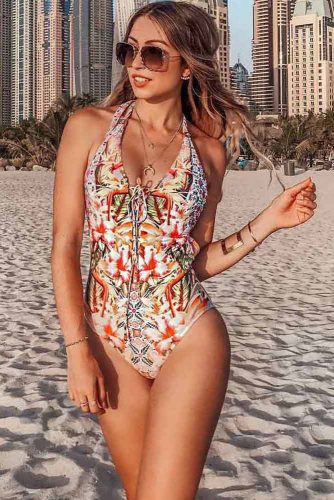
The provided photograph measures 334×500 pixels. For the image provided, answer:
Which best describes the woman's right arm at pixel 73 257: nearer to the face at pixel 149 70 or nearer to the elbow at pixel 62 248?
the elbow at pixel 62 248

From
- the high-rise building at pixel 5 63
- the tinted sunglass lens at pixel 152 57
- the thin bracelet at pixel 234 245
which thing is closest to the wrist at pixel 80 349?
the thin bracelet at pixel 234 245

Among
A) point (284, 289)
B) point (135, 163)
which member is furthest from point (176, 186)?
point (284, 289)

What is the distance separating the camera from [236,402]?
4.22 meters

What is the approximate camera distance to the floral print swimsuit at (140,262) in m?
1.74

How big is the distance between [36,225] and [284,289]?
7685 millimetres

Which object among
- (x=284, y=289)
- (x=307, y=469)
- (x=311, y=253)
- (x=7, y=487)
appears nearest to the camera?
(x=7, y=487)

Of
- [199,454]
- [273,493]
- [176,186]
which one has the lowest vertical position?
[273,493]

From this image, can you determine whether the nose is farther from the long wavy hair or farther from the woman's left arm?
the woman's left arm

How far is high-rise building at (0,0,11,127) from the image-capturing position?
109 metres

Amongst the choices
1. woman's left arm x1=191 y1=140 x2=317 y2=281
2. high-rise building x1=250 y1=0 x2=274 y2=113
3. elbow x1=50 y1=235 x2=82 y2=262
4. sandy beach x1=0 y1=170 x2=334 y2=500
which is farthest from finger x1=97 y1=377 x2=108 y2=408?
high-rise building x1=250 y1=0 x2=274 y2=113

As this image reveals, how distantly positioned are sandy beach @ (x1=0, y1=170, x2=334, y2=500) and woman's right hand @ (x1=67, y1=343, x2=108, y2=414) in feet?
4.70

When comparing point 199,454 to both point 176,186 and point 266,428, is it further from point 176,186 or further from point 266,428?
point 266,428

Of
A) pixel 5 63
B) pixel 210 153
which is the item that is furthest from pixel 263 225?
pixel 5 63

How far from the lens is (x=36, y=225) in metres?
14.4
